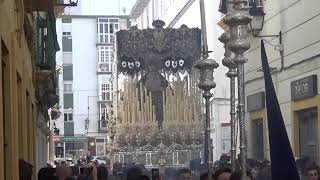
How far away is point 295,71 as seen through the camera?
16.5 meters

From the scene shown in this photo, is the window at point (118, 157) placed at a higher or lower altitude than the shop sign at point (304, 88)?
lower

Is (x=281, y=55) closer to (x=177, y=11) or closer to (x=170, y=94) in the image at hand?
(x=170, y=94)

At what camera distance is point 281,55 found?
1733cm

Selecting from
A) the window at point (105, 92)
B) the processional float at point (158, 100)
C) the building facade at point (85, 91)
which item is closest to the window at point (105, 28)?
the building facade at point (85, 91)

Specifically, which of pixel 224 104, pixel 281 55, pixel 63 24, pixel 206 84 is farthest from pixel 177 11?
pixel 63 24

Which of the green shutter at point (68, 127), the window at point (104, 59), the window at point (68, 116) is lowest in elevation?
the green shutter at point (68, 127)

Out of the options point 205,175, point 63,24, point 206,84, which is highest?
point 63,24

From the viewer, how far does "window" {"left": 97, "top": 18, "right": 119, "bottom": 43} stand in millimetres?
75562

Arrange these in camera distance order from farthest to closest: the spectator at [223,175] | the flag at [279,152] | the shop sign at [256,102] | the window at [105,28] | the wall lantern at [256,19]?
1. the window at [105,28]
2. the shop sign at [256,102]
3. the wall lantern at [256,19]
4. the spectator at [223,175]
5. the flag at [279,152]

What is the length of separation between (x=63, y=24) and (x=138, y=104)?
176 feet

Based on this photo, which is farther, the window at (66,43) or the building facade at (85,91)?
the window at (66,43)

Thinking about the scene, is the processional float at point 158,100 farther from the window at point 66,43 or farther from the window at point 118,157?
the window at point 66,43

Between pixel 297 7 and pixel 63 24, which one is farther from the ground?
pixel 63 24

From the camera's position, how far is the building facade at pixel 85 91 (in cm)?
7356
